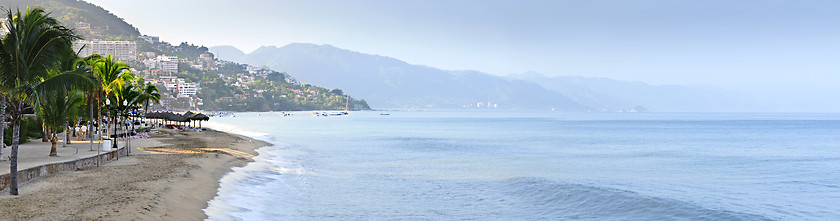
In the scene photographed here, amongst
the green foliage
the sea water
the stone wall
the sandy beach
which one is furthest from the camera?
the green foliage

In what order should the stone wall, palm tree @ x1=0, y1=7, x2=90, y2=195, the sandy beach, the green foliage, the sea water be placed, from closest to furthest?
the sandy beach, palm tree @ x1=0, y1=7, x2=90, y2=195, the stone wall, the sea water, the green foliage

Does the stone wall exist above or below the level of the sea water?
above

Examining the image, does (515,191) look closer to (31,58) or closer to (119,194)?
(119,194)

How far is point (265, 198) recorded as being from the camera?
18391mm

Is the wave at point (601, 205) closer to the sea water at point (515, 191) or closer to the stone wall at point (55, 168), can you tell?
the sea water at point (515, 191)

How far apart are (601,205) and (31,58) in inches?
648

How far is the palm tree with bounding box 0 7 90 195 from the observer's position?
44.0ft

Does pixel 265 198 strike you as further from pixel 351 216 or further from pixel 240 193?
pixel 351 216

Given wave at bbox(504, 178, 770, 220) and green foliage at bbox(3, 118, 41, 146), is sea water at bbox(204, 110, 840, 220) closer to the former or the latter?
wave at bbox(504, 178, 770, 220)

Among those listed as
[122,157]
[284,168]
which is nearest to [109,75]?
[122,157]

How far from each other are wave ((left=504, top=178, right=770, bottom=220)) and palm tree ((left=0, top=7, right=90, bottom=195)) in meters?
13.2

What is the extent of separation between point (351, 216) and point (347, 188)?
5.89m

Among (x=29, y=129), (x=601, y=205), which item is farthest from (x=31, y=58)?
(x=29, y=129)

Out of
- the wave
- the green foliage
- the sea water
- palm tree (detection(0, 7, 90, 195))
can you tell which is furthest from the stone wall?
the wave
